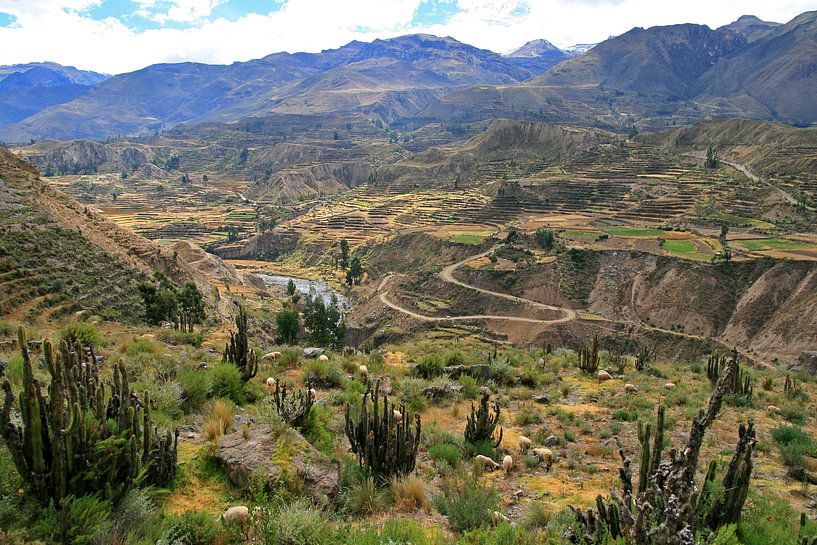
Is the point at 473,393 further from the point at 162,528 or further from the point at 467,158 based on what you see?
the point at 467,158

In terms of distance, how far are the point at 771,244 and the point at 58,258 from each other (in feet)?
218

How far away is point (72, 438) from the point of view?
5848mm

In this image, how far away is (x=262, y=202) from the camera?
459 ft

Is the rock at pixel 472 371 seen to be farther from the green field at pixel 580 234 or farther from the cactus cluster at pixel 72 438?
the green field at pixel 580 234

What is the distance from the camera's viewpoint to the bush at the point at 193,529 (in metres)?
5.64

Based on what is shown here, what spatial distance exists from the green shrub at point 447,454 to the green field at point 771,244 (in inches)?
2226

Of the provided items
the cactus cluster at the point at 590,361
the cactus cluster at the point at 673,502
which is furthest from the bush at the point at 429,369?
the cactus cluster at the point at 673,502

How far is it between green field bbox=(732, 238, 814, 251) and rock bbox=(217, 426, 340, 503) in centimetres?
5944

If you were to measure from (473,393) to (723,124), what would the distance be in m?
129

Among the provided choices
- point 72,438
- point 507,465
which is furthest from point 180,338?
point 507,465

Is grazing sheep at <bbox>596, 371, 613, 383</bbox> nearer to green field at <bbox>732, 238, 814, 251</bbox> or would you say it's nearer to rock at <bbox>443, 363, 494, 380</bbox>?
rock at <bbox>443, 363, 494, 380</bbox>

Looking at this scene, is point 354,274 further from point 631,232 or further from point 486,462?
point 486,462

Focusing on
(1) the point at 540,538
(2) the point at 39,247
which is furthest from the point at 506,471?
(2) the point at 39,247

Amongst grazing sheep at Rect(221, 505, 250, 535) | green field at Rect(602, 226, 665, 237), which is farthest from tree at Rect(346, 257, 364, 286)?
grazing sheep at Rect(221, 505, 250, 535)
